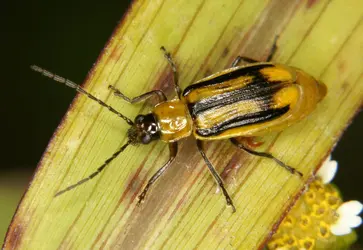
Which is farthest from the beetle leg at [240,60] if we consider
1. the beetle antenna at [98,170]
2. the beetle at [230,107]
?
the beetle antenna at [98,170]

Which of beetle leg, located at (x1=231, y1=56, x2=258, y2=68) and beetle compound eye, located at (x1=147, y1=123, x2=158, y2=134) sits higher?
beetle leg, located at (x1=231, y1=56, x2=258, y2=68)

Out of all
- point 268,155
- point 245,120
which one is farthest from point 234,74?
point 268,155

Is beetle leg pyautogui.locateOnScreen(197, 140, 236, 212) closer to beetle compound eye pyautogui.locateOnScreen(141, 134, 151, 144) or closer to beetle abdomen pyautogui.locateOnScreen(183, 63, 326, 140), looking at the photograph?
beetle abdomen pyautogui.locateOnScreen(183, 63, 326, 140)

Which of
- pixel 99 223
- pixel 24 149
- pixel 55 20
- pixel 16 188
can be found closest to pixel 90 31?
pixel 55 20

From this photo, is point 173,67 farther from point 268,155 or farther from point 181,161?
point 268,155

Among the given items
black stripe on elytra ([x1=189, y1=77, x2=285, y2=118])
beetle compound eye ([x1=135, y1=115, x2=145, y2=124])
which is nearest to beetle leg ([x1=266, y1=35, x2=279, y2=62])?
black stripe on elytra ([x1=189, y1=77, x2=285, y2=118])

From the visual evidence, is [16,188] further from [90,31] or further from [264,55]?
[264,55]

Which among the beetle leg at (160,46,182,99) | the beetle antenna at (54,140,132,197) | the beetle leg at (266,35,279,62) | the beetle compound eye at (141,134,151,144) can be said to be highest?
the beetle leg at (266,35,279,62)

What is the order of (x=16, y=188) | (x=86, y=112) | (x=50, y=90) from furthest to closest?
(x=50, y=90)
(x=16, y=188)
(x=86, y=112)
